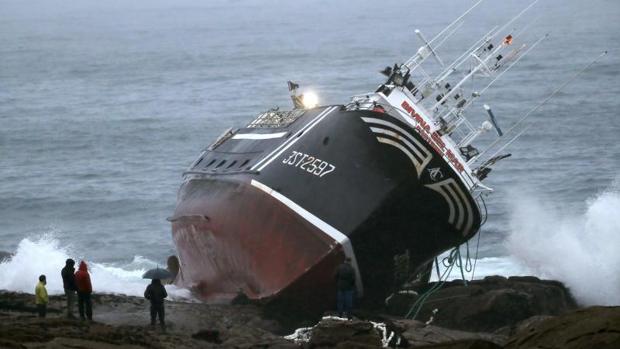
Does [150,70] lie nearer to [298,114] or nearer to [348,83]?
[348,83]

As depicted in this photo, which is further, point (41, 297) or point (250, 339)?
point (41, 297)

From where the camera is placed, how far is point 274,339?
2131 cm

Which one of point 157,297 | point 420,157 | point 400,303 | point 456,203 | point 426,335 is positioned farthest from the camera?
point 400,303

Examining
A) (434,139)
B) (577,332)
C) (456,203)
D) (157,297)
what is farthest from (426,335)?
(577,332)

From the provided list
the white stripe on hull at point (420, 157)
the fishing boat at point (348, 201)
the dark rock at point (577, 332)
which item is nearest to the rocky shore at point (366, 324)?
the dark rock at point (577, 332)

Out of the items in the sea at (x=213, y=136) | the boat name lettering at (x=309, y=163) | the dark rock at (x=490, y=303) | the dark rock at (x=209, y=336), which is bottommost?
the dark rock at (x=209, y=336)

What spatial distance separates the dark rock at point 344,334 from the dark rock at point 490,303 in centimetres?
591

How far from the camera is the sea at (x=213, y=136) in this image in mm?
37562

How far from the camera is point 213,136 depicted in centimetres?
6662

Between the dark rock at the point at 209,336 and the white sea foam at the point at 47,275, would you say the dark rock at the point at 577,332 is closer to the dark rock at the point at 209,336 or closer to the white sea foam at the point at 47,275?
the dark rock at the point at 209,336

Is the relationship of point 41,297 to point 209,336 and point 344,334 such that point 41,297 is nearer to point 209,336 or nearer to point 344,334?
point 209,336

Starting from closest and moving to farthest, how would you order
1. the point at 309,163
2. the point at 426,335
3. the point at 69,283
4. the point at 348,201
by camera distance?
the point at 426,335
the point at 69,283
the point at 348,201
the point at 309,163

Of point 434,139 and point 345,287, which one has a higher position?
point 434,139

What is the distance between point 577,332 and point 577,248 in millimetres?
20603
